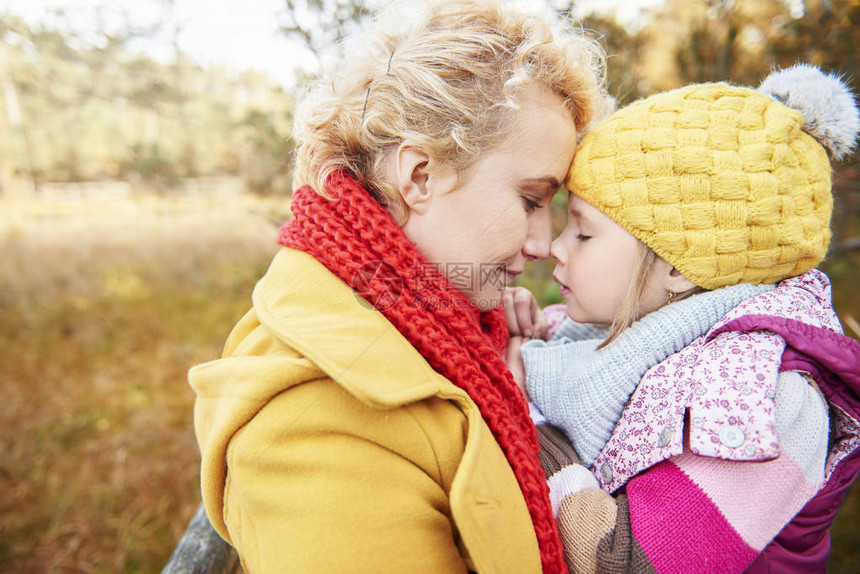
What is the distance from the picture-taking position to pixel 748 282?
130cm

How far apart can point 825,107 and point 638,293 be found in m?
0.67

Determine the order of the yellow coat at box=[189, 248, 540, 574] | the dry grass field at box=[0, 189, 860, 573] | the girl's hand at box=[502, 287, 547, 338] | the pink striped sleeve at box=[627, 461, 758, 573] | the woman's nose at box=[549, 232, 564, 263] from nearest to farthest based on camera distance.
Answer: the yellow coat at box=[189, 248, 540, 574]
the pink striped sleeve at box=[627, 461, 758, 573]
the woman's nose at box=[549, 232, 564, 263]
the girl's hand at box=[502, 287, 547, 338]
the dry grass field at box=[0, 189, 860, 573]

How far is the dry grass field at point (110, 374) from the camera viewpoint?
8.89 feet

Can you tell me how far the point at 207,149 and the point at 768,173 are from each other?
9.27 metres

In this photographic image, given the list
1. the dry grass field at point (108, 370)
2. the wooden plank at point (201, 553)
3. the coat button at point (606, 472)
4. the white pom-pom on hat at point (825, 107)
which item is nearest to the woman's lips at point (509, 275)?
the coat button at point (606, 472)

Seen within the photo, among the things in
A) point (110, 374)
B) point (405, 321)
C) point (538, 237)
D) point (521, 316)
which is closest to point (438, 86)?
point (538, 237)

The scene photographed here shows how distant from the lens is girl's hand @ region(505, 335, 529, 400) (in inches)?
62.7

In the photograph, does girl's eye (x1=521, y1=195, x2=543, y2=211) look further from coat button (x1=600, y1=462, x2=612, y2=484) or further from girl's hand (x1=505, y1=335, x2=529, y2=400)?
coat button (x1=600, y1=462, x2=612, y2=484)

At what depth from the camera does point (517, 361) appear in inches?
65.2

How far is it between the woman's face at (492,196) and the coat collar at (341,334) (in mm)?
327

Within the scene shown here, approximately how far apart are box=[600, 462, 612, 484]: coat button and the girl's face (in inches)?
17.2

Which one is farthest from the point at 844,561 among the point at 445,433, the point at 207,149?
the point at 207,149

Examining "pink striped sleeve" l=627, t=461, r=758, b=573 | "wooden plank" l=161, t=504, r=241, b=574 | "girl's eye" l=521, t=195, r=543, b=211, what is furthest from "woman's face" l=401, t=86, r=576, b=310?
"wooden plank" l=161, t=504, r=241, b=574

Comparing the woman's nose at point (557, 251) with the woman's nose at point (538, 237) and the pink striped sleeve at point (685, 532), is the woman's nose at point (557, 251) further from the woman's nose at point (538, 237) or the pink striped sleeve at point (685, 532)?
the pink striped sleeve at point (685, 532)
